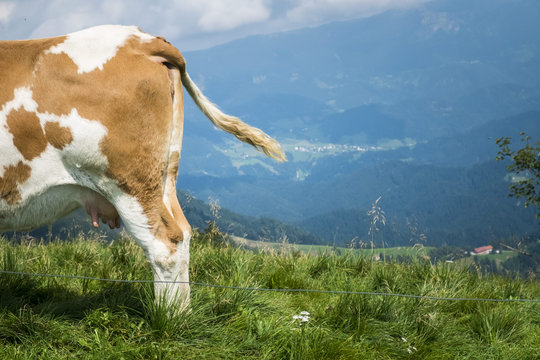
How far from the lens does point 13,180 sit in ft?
12.9

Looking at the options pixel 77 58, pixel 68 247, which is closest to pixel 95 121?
pixel 77 58

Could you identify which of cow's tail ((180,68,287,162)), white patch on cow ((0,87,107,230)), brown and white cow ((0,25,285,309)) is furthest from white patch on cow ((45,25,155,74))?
cow's tail ((180,68,287,162))

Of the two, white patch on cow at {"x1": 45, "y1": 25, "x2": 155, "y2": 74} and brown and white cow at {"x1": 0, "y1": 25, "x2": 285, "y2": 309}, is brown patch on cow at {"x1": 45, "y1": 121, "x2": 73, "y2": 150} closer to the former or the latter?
brown and white cow at {"x1": 0, "y1": 25, "x2": 285, "y2": 309}

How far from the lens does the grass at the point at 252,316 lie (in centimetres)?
392

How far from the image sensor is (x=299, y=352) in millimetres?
3746

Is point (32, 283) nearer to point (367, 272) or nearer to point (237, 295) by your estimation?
point (237, 295)

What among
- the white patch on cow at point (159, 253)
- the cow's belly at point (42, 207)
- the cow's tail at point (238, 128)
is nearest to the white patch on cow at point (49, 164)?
the cow's belly at point (42, 207)

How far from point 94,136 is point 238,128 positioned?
5.00 feet

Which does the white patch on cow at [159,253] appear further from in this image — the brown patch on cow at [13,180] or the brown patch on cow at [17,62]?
the brown patch on cow at [17,62]

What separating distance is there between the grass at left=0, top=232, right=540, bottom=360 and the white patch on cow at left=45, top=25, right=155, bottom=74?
2024mm

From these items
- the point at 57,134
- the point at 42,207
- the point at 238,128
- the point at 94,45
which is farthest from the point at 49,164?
the point at 238,128

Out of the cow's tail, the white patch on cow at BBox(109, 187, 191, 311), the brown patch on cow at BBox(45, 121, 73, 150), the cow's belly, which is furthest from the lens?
the cow's tail

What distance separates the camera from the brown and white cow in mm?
3918

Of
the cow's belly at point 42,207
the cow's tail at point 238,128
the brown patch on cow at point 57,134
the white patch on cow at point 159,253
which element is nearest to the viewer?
the brown patch on cow at point 57,134
